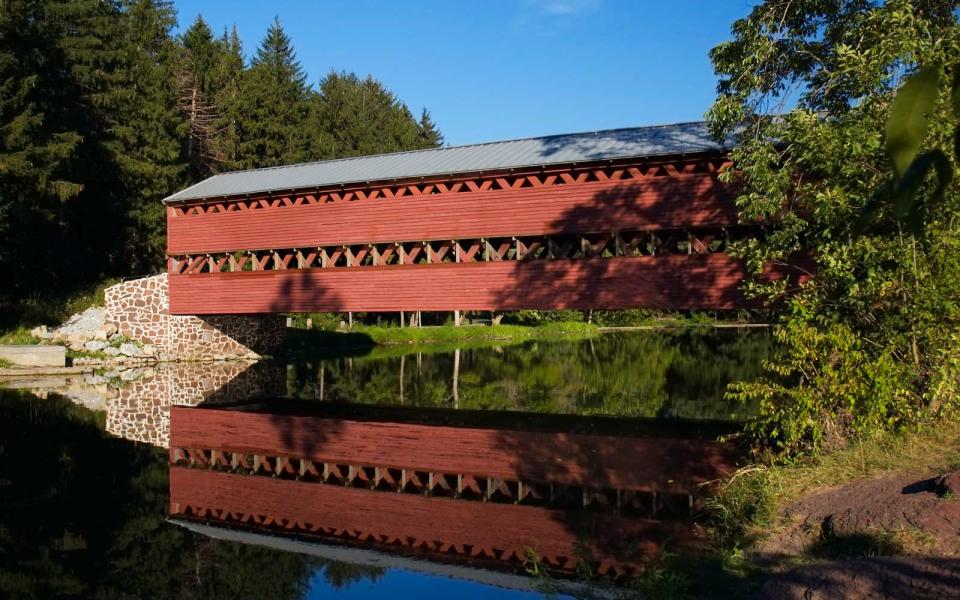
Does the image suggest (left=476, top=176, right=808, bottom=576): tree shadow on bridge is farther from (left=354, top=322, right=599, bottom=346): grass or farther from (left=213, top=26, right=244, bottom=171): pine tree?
(left=213, top=26, right=244, bottom=171): pine tree

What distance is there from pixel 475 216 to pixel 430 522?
10.4 metres

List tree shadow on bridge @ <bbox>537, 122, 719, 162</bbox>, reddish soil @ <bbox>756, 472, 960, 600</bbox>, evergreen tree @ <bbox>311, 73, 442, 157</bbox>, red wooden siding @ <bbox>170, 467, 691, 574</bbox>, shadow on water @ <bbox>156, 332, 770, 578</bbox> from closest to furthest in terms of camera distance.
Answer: reddish soil @ <bbox>756, 472, 960, 600</bbox>
red wooden siding @ <bbox>170, 467, 691, 574</bbox>
shadow on water @ <bbox>156, 332, 770, 578</bbox>
tree shadow on bridge @ <bbox>537, 122, 719, 162</bbox>
evergreen tree @ <bbox>311, 73, 442, 157</bbox>

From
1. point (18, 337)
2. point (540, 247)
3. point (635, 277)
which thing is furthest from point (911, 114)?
point (18, 337)

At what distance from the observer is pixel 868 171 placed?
8039 millimetres

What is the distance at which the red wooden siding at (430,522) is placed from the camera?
630cm

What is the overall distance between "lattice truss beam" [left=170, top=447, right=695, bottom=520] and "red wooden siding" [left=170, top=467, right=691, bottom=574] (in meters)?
0.25

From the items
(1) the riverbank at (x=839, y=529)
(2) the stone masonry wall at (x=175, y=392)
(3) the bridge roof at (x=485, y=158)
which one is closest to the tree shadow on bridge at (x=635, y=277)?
(3) the bridge roof at (x=485, y=158)

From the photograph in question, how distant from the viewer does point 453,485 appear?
8609 millimetres

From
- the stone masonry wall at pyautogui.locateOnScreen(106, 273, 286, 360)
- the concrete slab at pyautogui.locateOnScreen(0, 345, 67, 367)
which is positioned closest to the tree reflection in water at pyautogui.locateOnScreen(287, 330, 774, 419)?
the stone masonry wall at pyautogui.locateOnScreen(106, 273, 286, 360)

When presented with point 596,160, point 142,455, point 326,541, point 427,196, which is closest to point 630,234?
point 596,160

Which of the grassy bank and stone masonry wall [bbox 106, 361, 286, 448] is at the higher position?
the grassy bank

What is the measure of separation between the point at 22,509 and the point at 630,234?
12697 mm

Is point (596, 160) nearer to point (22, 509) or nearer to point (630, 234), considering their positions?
point (630, 234)

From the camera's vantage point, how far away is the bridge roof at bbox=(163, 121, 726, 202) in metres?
15.8
